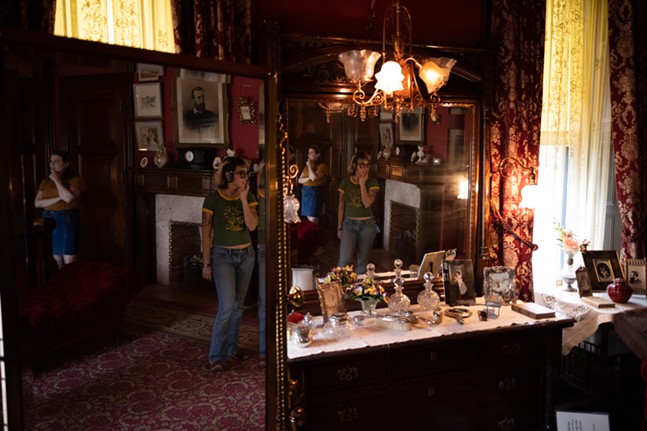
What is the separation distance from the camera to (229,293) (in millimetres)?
2111

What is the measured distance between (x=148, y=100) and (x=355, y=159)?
4.72 feet

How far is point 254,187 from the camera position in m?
2.11

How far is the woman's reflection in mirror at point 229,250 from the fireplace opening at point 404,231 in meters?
1.21

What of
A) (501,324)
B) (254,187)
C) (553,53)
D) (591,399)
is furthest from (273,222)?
(591,399)

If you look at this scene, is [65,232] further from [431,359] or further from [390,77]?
[431,359]

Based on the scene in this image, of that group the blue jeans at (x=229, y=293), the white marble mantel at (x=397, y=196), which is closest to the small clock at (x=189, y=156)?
the blue jeans at (x=229, y=293)

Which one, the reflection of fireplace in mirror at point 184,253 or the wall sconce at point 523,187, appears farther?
the wall sconce at point 523,187

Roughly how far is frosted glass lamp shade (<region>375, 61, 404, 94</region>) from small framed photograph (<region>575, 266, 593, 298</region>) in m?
1.94

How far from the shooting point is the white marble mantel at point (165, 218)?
1.88 metres

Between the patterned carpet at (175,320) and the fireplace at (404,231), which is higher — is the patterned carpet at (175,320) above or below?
below

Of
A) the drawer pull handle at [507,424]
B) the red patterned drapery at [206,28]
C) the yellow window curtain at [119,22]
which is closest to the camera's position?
the yellow window curtain at [119,22]

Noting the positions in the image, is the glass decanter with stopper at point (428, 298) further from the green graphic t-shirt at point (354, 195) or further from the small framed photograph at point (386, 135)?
the small framed photograph at point (386, 135)

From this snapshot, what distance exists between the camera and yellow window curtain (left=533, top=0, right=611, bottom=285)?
12.5 feet

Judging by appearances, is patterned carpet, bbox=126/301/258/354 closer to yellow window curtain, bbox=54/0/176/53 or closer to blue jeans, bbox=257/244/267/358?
blue jeans, bbox=257/244/267/358
